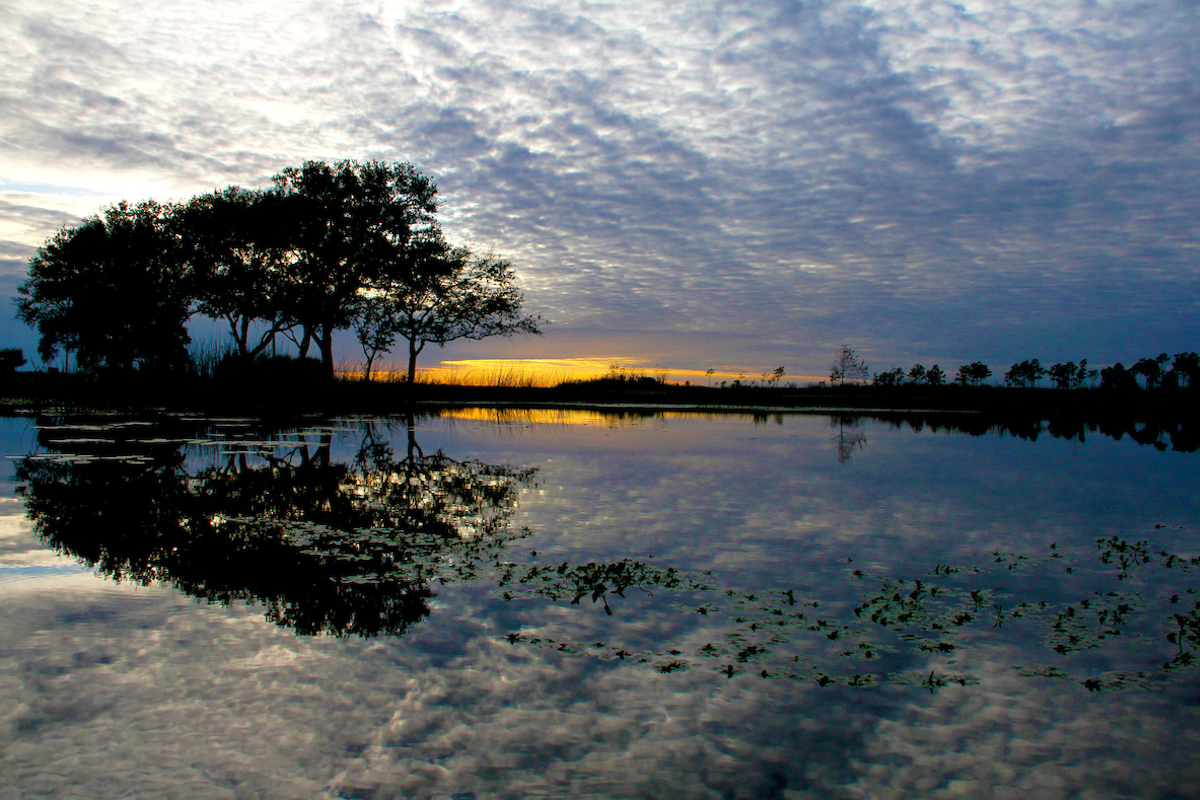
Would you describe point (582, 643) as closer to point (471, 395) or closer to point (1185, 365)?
point (471, 395)

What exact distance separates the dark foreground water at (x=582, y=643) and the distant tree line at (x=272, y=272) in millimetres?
36510

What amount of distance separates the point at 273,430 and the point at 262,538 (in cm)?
1578

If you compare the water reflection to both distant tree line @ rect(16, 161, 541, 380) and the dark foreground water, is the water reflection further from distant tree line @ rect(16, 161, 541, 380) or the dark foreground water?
distant tree line @ rect(16, 161, 541, 380)

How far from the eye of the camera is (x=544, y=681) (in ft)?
15.8

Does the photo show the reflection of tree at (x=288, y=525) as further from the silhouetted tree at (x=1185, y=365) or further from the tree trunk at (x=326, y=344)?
the silhouetted tree at (x=1185, y=365)

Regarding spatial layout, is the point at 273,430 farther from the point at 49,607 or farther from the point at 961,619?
the point at 961,619

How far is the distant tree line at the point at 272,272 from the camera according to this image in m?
45.9

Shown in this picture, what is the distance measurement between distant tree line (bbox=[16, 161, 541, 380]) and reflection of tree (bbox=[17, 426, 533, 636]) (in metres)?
33.3

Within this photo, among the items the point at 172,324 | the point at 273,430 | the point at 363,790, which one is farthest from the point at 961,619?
the point at 172,324

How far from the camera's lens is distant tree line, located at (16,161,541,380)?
1809 inches

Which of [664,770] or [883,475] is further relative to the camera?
[883,475]

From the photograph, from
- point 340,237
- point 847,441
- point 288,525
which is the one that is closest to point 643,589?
point 288,525

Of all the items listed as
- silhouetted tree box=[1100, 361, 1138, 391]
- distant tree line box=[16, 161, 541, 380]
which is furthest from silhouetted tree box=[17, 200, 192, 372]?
silhouetted tree box=[1100, 361, 1138, 391]

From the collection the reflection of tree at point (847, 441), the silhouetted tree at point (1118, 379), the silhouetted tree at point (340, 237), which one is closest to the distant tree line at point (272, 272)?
the silhouetted tree at point (340, 237)
